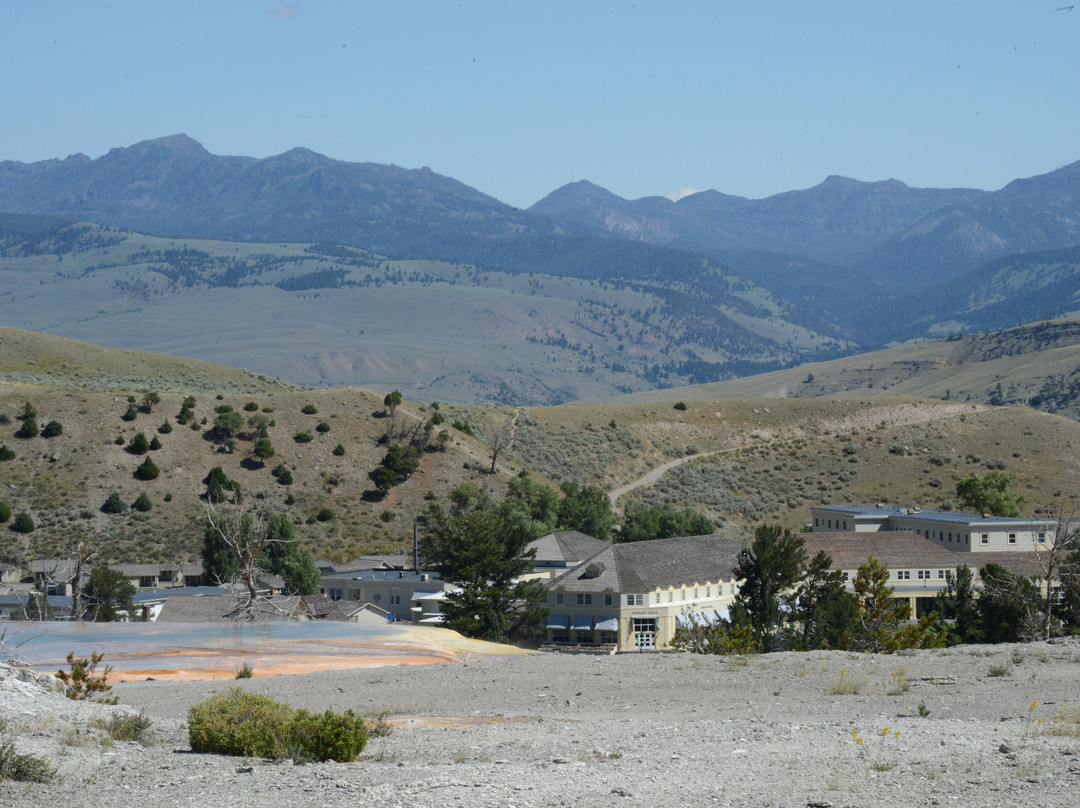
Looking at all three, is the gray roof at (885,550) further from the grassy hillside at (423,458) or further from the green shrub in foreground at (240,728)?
the green shrub in foreground at (240,728)

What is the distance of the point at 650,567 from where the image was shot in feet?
183

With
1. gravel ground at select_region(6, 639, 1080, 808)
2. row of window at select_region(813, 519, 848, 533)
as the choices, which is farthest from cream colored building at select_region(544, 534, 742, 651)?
gravel ground at select_region(6, 639, 1080, 808)

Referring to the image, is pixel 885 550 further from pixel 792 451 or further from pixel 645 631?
pixel 792 451

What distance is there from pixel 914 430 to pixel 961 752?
10711cm

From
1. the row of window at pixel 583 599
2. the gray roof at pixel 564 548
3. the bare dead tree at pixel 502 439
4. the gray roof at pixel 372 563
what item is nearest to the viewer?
the row of window at pixel 583 599

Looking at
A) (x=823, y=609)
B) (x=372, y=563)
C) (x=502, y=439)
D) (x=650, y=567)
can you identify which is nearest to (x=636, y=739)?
(x=823, y=609)

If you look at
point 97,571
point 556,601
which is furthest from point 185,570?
point 556,601

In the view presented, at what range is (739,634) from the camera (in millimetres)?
30641

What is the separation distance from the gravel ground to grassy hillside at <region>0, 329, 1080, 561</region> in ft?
170

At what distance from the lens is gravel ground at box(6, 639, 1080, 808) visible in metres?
12.4

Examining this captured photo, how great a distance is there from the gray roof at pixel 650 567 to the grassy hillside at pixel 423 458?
21.6 metres

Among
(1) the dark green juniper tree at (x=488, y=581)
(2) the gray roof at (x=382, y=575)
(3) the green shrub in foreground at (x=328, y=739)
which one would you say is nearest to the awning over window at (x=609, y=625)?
(1) the dark green juniper tree at (x=488, y=581)

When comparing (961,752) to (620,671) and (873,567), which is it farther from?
(873,567)

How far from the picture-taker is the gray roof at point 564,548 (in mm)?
61500
